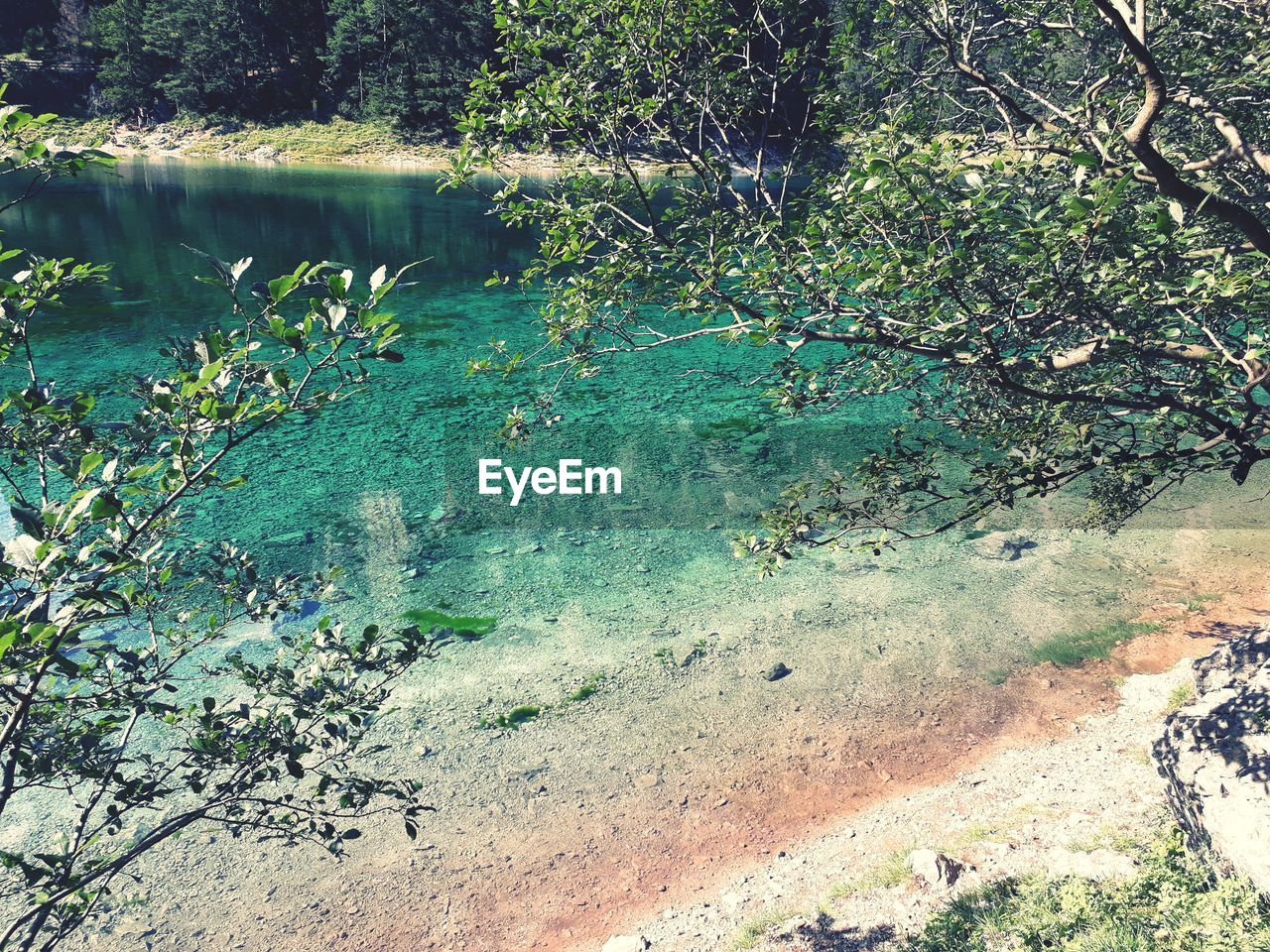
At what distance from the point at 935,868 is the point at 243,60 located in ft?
334

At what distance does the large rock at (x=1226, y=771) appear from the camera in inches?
217

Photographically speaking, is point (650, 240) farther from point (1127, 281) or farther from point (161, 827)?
point (161, 827)

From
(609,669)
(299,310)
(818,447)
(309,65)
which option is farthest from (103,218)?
(309,65)

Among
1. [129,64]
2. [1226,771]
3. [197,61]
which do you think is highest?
[197,61]

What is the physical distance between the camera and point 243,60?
86.9m

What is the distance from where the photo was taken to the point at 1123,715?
30.6ft

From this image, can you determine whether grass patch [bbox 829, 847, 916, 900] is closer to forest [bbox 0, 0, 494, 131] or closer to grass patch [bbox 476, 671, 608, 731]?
grass patch [bbox 476, 671, 608, 731]

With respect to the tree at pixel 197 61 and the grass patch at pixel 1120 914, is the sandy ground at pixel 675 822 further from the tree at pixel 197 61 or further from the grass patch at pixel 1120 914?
the tree at pixel 197 61

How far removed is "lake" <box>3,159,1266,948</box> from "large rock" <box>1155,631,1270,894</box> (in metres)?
2.83

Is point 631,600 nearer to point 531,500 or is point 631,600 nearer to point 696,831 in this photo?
point 531,500

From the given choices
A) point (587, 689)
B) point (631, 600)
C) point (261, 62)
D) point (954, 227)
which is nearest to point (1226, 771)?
point (954, 227)

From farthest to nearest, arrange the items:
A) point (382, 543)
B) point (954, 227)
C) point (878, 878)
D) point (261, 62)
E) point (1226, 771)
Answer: point (261, 62) < point (382, 543) < point (878, 878) < point (1226, 771) < point (954, 227)

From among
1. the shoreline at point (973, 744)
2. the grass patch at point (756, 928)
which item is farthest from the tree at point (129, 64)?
the grass patch at point (756, 928)

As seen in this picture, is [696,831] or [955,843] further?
[696,831]
